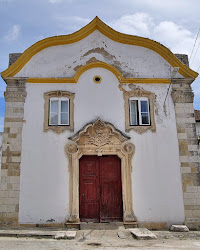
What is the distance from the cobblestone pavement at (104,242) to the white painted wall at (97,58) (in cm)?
543

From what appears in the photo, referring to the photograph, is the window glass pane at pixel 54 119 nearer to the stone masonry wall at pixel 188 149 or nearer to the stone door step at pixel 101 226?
the stone door step at pixel 101 226

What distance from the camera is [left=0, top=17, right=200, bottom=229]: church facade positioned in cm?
872

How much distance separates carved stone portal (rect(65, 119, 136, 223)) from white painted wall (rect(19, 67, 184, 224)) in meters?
0.18

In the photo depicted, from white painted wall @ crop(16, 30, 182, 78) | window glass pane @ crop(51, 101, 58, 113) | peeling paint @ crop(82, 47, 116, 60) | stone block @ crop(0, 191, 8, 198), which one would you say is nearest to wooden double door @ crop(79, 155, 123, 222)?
window glass pane @ crop(51, 101, 58, 113)

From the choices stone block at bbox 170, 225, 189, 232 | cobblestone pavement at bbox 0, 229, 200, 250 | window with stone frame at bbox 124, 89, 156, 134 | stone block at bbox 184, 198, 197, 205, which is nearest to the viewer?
cobblestone pavement at bbox 0, 229, 200, 250

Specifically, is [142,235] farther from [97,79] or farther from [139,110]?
[97,79]

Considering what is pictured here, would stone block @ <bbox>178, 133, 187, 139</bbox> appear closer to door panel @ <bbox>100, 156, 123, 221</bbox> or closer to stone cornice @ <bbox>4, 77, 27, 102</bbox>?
door panel @ <bbox>100, 156, 123, 221</bbox>

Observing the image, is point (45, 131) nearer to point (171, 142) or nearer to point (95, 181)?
point (95, 181)

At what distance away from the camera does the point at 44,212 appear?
8.58 meters

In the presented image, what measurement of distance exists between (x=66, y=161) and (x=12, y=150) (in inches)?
72.3

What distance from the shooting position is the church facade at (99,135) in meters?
8.72

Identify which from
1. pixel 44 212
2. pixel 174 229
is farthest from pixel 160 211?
pixel 44 212

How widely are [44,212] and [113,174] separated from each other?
2542mm

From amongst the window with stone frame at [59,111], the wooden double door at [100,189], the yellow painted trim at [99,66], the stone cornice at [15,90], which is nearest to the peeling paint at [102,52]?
the yellow painted trim at [99,66]
